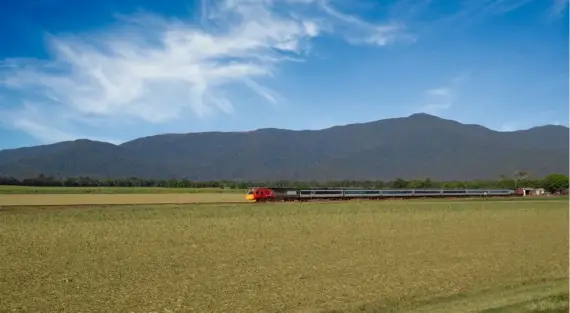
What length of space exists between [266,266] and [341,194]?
63141 mm

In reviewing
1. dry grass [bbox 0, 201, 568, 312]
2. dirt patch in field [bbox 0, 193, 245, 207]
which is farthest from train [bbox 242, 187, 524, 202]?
dry grass [bbox 0, 201, 568, 312]

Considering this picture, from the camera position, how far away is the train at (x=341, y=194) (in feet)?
247

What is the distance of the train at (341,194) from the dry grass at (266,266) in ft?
124

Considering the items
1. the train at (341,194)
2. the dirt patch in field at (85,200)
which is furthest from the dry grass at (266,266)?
the train at (341,194)

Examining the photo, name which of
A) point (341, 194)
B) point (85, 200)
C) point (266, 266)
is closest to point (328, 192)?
point (341, 194)

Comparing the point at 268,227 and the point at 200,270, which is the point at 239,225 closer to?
the point at 268,227

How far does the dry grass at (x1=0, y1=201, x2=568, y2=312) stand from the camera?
15.4 m

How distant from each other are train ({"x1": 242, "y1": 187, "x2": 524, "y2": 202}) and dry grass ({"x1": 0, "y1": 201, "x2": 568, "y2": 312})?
37809mm

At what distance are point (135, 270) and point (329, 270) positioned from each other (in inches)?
273

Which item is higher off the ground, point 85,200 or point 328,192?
point 328,192

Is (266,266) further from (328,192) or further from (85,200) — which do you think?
(328,192)

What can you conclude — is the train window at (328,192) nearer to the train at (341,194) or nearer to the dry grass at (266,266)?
the train at (341,194)

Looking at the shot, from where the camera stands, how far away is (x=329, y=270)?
2034 centimetres

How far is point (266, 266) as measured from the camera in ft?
68.0
